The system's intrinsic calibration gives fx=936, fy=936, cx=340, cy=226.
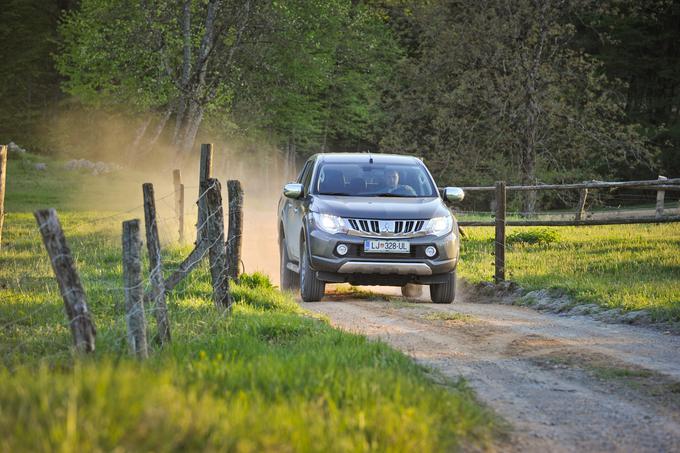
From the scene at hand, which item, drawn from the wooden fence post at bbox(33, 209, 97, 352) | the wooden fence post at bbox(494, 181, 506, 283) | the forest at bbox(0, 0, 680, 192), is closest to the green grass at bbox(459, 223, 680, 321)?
the wooden fence post at bbox(494, 181, 506, 283)

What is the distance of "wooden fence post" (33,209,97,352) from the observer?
601 cm

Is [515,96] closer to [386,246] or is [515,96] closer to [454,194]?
[454,194]

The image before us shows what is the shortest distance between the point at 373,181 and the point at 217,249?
4.24 meters

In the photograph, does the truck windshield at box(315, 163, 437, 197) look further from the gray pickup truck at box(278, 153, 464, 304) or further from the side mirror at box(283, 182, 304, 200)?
the side mirror at box(283, 182, 304, 200)

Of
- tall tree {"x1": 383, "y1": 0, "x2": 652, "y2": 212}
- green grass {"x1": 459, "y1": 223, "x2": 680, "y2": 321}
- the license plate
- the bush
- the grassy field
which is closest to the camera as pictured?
the grassy field

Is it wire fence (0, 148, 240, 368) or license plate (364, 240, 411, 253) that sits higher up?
license plate (364, 240, 411, 253)

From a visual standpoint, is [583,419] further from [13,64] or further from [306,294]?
[13,64]

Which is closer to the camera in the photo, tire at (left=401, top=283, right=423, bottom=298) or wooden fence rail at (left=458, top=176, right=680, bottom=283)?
tire at (left=401, top=283, right=423, bottom=298)

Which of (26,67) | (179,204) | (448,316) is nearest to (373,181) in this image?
(448,316)

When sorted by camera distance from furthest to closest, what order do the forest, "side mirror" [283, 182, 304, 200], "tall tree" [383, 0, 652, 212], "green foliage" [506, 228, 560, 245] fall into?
the forest
"tall tree" [383, 0, 652, 212]
"green foliage" [506, 228, 560, 245]
"side mirror" [283, 182, 304, 200]

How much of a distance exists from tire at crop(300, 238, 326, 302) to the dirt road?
0.87 feet

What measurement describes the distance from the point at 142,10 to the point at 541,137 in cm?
1548

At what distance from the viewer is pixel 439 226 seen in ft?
41.2

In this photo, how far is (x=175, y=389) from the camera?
498 centimetres
